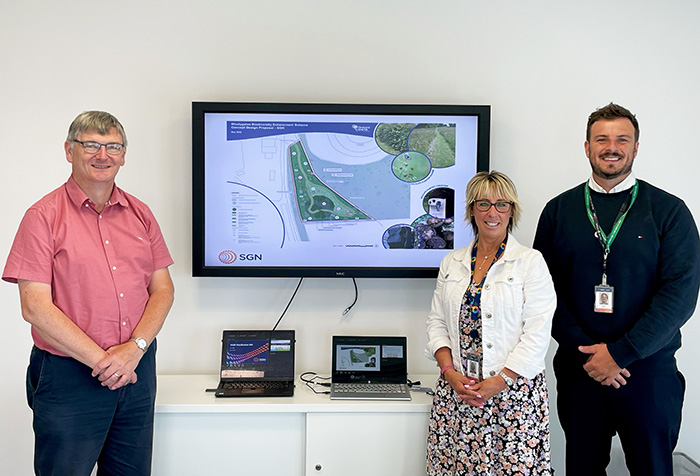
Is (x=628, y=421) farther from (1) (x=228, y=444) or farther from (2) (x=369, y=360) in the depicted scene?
(1) (x=228, y=444)

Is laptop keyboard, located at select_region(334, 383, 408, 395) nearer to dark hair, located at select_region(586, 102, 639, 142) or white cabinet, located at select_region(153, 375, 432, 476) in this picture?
white cabinet, located at select_region(153, 375, 432, 476)

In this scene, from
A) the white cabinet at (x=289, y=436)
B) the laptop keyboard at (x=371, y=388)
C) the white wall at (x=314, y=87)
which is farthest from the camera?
the white wall at (x=314, y=87)

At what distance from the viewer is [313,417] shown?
235cm

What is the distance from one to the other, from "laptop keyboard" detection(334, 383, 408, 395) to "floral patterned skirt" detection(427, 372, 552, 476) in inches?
16.6

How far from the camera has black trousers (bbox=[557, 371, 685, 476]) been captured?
201 centimetres

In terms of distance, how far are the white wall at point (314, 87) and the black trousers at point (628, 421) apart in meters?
0.67

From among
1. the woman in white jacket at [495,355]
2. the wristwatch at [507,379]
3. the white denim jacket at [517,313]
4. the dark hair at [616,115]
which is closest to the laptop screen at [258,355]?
the woman in white jacket at [495,355]

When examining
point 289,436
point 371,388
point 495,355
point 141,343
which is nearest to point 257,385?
point 289,436

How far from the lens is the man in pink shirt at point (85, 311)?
72.9 inches

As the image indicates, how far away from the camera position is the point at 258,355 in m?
2.60

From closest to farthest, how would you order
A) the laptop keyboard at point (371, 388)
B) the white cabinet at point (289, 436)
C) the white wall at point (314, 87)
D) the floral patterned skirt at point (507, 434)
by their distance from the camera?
the floral patterned skirt at point (507, 434) < the white cabinet at point (289, 436) < the laptop keyboard at point (371, 388) < the white wall at point (314, 87)

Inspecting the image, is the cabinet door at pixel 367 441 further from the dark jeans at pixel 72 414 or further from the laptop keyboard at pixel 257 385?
the dark jeans at pixel 72 414

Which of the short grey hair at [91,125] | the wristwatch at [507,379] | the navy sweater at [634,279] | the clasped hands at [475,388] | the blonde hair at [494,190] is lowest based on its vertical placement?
the clasped hands at [475,388]

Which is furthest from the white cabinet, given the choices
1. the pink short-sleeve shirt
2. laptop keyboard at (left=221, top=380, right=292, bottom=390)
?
the pink short-sleeve shirt
